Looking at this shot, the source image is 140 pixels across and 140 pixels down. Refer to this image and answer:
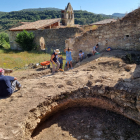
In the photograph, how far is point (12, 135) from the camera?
2.99 meters

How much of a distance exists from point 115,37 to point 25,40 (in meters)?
17.6

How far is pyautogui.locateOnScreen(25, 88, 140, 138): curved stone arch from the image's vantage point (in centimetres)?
383

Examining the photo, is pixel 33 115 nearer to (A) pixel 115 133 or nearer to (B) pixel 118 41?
(A) pixel 115 133

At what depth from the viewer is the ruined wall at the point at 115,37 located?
707cm

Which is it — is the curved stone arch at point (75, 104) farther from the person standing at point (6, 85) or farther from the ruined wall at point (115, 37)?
the ruined wall at point (115, 37)

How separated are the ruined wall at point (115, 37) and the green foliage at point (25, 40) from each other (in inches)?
573

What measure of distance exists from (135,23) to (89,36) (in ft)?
9.35

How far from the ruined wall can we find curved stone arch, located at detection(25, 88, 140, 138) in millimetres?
4560

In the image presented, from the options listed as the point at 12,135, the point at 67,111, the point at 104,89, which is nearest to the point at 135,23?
the point at 104,89

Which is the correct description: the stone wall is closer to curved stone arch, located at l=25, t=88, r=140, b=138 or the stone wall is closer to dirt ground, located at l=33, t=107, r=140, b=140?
curved stone arch, located at l=25, t=88, r=140, b=138

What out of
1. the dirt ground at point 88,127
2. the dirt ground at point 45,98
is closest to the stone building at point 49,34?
the dirt ground at point 45,98

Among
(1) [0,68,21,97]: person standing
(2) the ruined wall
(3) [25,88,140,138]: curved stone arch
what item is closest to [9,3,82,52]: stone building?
(2) the ruined wall

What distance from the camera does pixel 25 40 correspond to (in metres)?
21.6

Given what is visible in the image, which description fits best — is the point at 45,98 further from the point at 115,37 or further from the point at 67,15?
the point at 67,15
